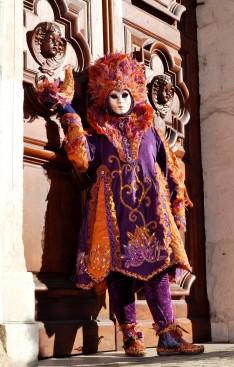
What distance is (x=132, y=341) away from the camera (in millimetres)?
3383

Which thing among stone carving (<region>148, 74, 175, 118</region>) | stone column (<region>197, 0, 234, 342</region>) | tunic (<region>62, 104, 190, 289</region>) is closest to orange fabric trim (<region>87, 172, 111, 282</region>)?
tunic (<region>62, 104, 190, 289</region>)

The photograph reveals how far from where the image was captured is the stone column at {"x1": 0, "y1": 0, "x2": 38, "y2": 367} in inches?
113

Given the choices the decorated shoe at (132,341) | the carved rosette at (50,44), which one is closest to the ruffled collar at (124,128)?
the carved rosette at (50,44)

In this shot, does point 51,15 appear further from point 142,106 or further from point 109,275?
point 109,275

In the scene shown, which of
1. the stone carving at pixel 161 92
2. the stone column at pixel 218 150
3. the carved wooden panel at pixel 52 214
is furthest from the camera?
the stone column at pixel 218 150

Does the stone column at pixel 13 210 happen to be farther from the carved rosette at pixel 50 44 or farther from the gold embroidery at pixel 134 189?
the gold embroidery at pixel 134 189

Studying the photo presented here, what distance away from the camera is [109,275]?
3426mm

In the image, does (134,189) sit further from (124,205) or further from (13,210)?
(13,210)

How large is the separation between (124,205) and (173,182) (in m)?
0.32

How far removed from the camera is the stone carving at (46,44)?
3.44 m

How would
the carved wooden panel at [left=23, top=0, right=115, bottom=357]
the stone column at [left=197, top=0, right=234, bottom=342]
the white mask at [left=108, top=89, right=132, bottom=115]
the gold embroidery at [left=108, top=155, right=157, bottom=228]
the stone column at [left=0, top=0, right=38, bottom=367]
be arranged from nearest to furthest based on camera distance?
the stone column at [left=0, top=0, right=38, bottom=367], the carved wooden panel at [left=23, top=0, right=115, bottom=357], the gold embroidery at [left=108, top=155, right=157, bottom=228], the white mask at [left=108, top=89, right=132, bottom=115], the stone column at [left=197, top=0, right=234, bottom=342]

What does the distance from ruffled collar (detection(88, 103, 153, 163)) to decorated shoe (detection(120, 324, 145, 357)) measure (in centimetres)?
71

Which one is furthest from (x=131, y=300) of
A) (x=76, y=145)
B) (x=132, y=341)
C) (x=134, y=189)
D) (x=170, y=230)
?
(x=76, y=145)

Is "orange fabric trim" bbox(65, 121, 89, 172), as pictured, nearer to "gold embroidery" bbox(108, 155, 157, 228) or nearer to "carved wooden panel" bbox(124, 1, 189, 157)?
"gold embroidery" bbox(108, 155, 157, 228)
